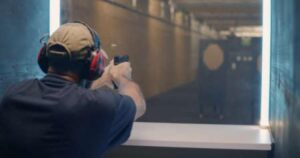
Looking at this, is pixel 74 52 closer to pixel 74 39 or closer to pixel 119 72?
pixel 74 39

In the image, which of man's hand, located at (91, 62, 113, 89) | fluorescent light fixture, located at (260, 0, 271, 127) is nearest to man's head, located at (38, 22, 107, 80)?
man's hand, located at (91, 62, 113, 89)

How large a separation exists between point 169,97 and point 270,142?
88 centimetres

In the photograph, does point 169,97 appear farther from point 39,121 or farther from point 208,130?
point 39,121

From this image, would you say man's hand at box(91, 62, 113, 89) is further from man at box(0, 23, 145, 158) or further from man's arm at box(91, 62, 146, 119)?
man at box(0, 23, 145, 158)

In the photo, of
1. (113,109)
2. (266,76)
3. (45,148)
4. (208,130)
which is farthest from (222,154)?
(45,148)

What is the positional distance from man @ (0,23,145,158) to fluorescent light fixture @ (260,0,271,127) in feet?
4.02

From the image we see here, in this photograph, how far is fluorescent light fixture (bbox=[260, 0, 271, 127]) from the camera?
2.45m

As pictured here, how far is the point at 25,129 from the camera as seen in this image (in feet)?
4.36

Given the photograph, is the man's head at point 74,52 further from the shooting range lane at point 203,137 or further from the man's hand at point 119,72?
the shooting range lane at point 203,137

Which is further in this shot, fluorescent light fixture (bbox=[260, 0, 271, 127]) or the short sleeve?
fluorescent light fixture (bbox=[260, 0, 271, 127])

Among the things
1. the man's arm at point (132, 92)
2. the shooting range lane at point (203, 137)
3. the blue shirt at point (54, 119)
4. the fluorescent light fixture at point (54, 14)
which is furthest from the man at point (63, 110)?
the fluorescent light fixture at point (54, 14)

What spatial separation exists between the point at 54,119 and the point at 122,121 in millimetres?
241

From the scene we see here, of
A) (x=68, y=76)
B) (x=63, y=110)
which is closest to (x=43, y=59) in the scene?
(x=68, y=76)

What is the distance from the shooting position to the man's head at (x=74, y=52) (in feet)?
4.50
